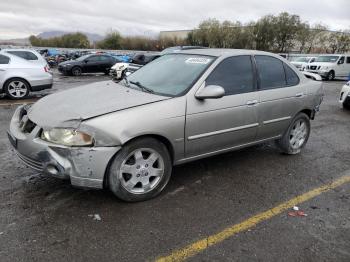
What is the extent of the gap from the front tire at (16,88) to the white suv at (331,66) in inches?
737

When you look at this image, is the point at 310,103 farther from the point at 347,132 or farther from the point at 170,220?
the point at 170,220

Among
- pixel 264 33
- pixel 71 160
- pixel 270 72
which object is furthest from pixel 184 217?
pixel 264 33

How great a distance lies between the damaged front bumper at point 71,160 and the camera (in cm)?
322

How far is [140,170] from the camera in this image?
11.8 feet

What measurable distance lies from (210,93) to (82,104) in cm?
141

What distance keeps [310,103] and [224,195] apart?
247 cm

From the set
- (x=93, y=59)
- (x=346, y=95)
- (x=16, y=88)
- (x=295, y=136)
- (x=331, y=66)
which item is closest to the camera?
(x=295, y=136)

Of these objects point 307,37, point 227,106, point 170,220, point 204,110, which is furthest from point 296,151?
point 307,37

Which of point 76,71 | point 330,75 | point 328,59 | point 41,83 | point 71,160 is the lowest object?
point 76,71

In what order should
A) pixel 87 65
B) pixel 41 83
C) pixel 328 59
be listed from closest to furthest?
pixel 41 83, pixel 87 65, pixel 328 59

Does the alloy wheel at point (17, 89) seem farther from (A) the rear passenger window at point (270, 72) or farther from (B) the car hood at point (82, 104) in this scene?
(A) the rear passenger window at point (270, 72)

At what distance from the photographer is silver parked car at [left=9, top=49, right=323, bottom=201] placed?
3271 mm

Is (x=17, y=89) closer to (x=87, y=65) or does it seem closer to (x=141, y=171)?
(x=141, y=171)

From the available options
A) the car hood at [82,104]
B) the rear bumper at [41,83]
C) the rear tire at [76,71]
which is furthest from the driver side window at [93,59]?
the car hood at [82,104]
